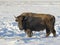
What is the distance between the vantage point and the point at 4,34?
1147 millimetres

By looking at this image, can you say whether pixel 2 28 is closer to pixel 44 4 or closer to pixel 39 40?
pixel 39 40

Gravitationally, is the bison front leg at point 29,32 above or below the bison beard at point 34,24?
below

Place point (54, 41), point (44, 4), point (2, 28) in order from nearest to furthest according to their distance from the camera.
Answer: point (54, 41) < point (2, 28) < point (44, 4)

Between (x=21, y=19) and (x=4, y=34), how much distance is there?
0.13 m

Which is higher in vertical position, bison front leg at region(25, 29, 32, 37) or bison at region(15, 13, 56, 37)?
bison at region(15, 13, 56, 37)

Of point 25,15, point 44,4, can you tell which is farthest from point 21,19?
point 44,4

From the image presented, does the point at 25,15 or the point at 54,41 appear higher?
the point at 25,15

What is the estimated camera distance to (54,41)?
107cm

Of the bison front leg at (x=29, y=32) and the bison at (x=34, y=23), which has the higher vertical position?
the bison at (x=34, y=23)

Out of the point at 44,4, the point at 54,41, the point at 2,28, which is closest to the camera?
the point at 54,41

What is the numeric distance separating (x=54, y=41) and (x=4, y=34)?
251 millimetres

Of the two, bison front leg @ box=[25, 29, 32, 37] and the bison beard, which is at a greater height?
the bison beard

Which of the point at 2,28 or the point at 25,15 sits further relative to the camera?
the point at 2,28

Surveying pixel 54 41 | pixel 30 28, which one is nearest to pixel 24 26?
pixel 30 28
